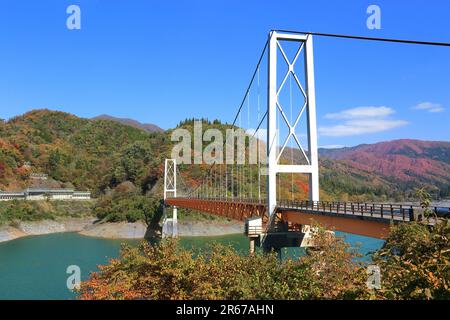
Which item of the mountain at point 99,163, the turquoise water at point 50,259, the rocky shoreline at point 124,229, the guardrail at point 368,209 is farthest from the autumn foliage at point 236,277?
the mountain at point 99,163

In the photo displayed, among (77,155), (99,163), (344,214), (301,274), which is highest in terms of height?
(77,155)

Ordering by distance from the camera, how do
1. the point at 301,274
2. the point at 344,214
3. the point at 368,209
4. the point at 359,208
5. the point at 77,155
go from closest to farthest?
the point at 301,274
the point at 368,209
the point at 359,208
the point at 344,214
the point at 77,155

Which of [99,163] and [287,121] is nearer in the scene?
[287,121]

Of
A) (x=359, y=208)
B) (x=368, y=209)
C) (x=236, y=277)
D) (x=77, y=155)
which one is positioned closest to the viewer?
(x=236, y=277)

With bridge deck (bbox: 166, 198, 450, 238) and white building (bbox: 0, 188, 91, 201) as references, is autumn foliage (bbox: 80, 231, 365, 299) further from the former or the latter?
white building (bbox: 0, 188, 91, 201)

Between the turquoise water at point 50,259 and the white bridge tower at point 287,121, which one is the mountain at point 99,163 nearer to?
the turquoise water at point 50,259

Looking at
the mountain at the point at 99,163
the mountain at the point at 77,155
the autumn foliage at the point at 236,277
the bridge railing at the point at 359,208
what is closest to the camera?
the autumn foliage at the point at 236,277

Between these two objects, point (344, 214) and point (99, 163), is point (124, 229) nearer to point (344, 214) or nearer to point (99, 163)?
point (99, 163)

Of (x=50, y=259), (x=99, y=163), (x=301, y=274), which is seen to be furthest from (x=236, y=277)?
(x=99, y=163)

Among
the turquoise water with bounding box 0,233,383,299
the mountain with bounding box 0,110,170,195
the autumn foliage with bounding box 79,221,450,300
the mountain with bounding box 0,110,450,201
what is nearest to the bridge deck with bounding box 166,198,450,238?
the autumn foliage with bounding box 79,221,450,300

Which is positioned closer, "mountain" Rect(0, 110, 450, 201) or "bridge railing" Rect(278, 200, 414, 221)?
"bridge railing" Rect(278, 200, 414, 221)
